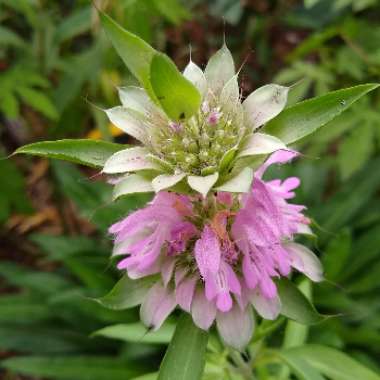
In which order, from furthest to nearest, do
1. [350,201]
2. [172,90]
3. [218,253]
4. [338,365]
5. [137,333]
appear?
[350,201] → [137,333] → [338,365] → [218,253] → [172,90]

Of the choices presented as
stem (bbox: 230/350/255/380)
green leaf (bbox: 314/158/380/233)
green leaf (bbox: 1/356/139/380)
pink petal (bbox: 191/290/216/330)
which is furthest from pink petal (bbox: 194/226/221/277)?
green leaf (bbox: 314/158/380/233)

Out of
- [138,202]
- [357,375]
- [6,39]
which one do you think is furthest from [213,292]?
[6,39]

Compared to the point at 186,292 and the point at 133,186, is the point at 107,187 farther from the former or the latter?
the point at 133,186

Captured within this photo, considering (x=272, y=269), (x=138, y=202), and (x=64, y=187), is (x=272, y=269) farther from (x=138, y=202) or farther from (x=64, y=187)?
(x=64, y=187)

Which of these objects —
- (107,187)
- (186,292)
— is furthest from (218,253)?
→ (107,187)

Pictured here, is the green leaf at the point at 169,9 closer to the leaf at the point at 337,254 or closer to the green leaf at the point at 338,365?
the leaf at the point at 337,254

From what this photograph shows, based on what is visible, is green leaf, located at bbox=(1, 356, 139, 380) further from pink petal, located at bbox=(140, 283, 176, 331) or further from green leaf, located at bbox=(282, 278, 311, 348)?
pink petal, located at bbox=(140, 283, 176, 331)
